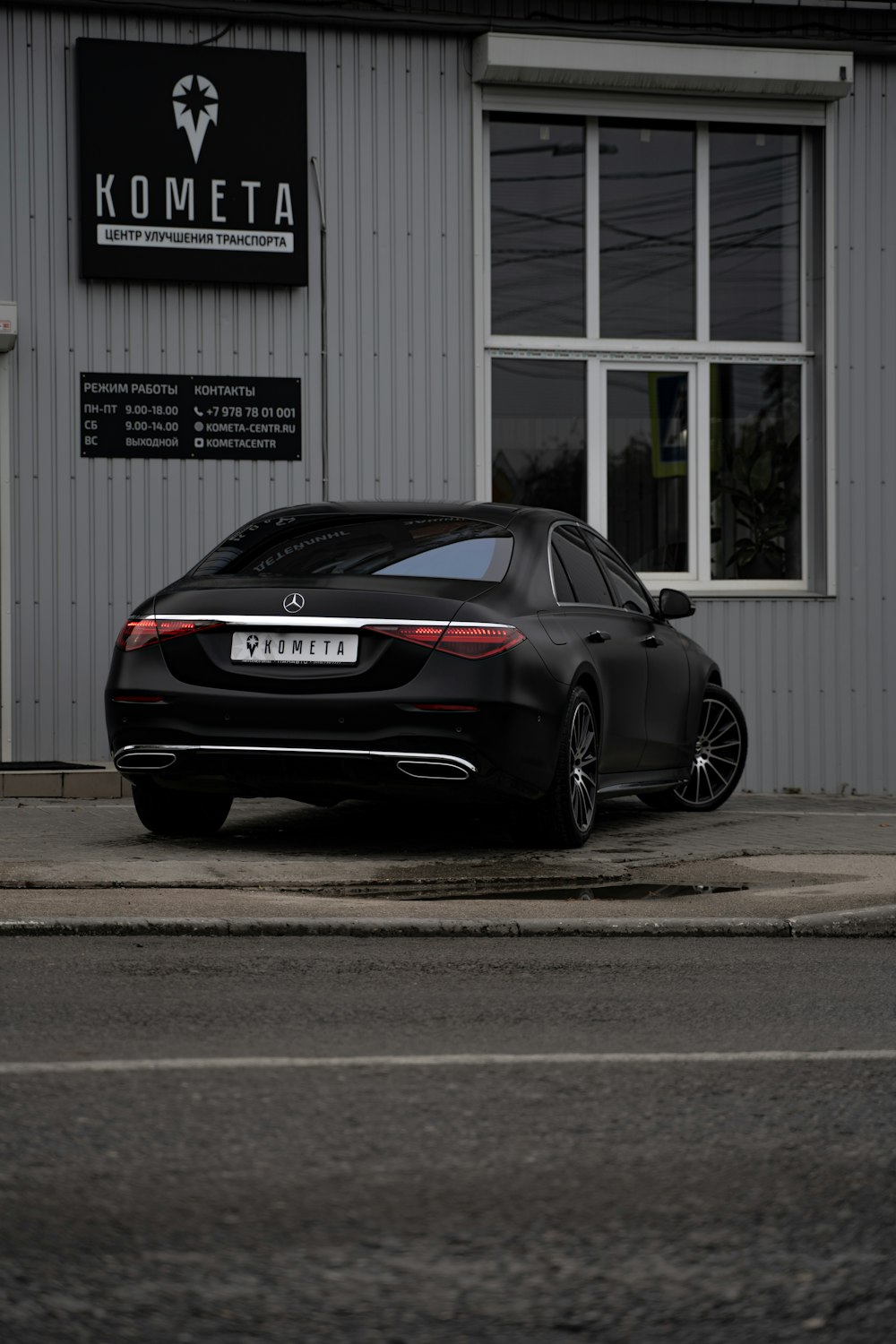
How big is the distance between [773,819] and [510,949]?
4.76 metres

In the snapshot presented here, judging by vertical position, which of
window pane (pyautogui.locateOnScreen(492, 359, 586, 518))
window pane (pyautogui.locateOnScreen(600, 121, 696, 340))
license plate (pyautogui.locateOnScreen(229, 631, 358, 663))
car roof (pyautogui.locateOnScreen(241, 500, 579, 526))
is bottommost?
license plate (pyautogui.locateOnScreen(229, 631, 358, 663))

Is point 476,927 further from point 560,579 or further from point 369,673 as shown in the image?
point 560,579

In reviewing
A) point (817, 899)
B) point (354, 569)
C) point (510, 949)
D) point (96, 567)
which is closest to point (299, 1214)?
point (510, 949)

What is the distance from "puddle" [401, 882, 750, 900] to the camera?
26.1 feet

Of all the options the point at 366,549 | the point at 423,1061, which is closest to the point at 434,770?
the point at 366,549

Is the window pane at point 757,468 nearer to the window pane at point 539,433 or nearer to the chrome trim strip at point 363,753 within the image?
the window pane at point 539,433

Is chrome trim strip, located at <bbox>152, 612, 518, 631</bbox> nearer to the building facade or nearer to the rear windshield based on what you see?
the rear windshield

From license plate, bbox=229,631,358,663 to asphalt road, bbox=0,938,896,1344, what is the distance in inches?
93.4

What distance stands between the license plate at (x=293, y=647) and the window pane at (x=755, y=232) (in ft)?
24.6

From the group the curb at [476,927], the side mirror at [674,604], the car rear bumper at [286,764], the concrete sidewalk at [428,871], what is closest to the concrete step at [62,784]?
the concrete sidewalk at [428,871]

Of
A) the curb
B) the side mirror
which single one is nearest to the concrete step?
the side mirror

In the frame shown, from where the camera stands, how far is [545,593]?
9273mm

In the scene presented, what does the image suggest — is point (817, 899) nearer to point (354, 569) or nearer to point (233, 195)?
point (354, 569)

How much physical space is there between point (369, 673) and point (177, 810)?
1.48 meters
